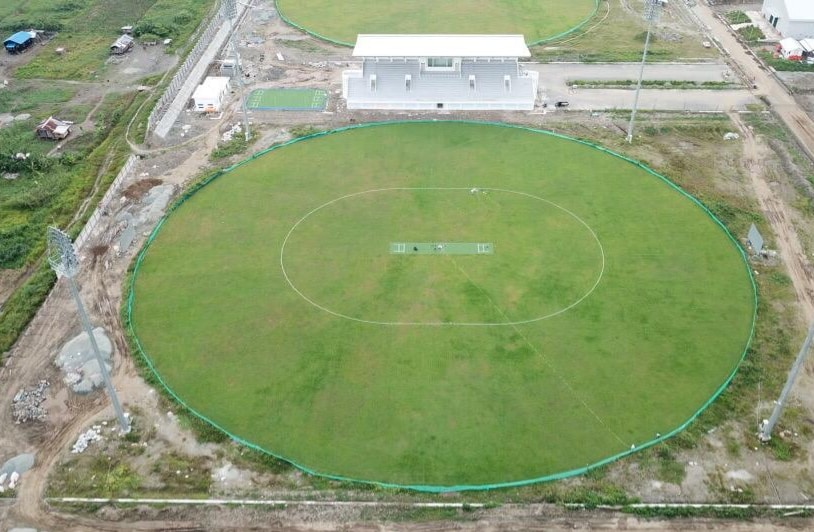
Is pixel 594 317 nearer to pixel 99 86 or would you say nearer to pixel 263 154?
pixel 263 154

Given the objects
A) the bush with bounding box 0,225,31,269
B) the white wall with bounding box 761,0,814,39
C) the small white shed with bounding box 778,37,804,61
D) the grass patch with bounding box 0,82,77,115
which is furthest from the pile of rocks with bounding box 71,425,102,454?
the white wall with bounding box 761,0,814,39

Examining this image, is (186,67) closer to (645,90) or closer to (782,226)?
(645,90)

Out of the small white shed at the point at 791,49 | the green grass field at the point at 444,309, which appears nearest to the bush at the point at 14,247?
the green grass field at the point at 444,309

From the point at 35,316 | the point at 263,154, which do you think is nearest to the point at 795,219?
the point at 263,154

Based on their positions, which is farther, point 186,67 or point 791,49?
point 791,49

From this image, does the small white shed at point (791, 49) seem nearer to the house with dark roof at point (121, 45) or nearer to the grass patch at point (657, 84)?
the grass patch at point (657, 84)

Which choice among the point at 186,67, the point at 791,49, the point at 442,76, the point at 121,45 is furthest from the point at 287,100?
the point at 791,49

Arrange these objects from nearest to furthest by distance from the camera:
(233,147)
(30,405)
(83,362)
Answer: (30,405) < (83,362) < (233,147)
